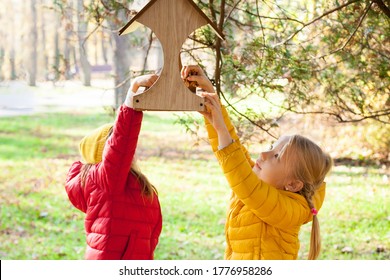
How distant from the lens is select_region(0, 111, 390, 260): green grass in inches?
217

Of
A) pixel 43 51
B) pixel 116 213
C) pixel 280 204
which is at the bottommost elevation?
pixel 116 213

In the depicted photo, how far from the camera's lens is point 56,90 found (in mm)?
16312

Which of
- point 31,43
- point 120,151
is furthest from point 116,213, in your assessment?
point 31,43

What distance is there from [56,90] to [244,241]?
572 inches

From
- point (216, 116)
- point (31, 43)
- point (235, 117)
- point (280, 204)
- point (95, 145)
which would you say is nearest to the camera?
point (216, 116)

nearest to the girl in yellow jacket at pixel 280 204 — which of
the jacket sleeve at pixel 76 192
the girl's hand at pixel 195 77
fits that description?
the girl's hand at pixel 195 77

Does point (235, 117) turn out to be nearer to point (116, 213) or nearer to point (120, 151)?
point (116, 213)

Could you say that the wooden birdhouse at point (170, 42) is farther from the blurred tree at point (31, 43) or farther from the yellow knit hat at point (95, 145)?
the blurred tree at point (31, 43)

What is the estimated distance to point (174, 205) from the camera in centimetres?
696

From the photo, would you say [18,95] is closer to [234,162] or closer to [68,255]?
[68,255]

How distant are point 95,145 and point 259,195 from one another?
0.76m

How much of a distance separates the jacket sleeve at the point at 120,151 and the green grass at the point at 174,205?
165 centimetres

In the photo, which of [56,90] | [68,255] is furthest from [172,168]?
[56,90]

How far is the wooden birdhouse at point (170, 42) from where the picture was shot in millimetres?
2053
